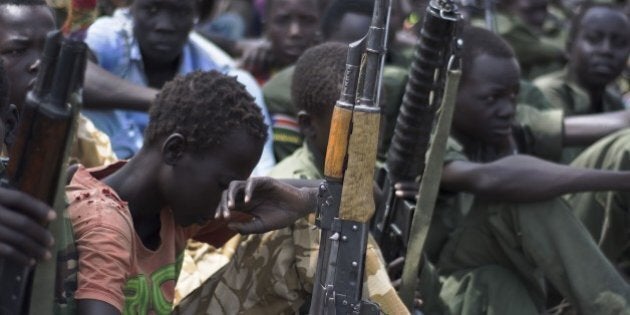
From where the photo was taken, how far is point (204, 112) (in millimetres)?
3680

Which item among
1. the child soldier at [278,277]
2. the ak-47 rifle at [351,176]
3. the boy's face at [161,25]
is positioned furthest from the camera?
the boy's face at [161,25]

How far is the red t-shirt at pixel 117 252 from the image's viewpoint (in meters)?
3.28

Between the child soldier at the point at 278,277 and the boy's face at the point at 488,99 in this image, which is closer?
the child soldier at the point at 278,277

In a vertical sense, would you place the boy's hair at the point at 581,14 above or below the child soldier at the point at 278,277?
above

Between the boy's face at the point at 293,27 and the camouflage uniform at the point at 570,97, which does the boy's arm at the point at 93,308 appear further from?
the camouflage uniform at the point at 570,97

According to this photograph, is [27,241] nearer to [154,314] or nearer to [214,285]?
[154,314]

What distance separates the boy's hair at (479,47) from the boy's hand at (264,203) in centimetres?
152

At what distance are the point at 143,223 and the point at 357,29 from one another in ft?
8.65

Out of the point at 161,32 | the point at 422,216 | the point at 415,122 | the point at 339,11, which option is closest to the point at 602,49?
the point at 339,11

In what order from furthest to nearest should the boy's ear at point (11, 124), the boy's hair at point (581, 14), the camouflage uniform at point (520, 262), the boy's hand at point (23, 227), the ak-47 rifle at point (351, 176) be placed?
1. the boy's hair at point (581, 14)
2. the camouflage uniform at point (520, 262)
3. the boy's ear at point (11, 124)
4. the ak-47 rifle at point (351, 176)
5. the boy's hand at point (23, 227)

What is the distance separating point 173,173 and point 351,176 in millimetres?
639

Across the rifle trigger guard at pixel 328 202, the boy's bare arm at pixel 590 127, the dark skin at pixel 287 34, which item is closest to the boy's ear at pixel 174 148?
the rifle trigger guard at pixel 328 202

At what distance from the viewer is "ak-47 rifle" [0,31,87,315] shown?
8.80 ft

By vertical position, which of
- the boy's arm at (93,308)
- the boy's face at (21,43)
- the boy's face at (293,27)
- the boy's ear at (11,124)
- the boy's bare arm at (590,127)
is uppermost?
the boy's face at (21,43)
